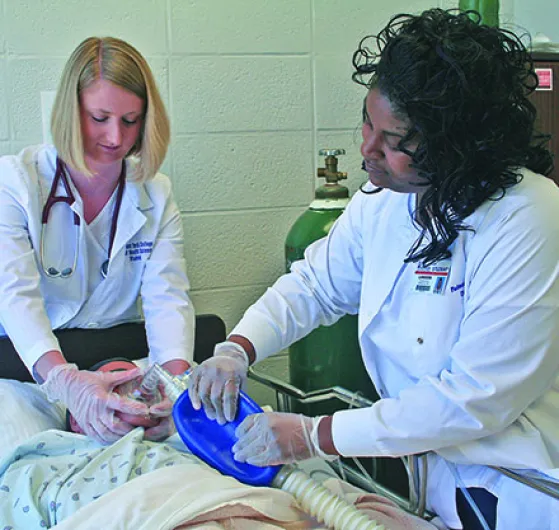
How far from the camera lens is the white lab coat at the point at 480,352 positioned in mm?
1137

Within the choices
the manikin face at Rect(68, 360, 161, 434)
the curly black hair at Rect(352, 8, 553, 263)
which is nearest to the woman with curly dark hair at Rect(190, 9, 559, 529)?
the curly black hair at Rect(352, 8, 553, 263)

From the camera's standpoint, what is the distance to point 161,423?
1552 mm

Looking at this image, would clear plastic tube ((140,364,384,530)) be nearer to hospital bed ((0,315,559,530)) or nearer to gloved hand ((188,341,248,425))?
hospital bed ((0,315,559,530))

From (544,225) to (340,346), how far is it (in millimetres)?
1147

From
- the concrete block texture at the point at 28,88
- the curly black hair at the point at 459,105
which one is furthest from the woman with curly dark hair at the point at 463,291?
the concrete block texture at the point at 28,88

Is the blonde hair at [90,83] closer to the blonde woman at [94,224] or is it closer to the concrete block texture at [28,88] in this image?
the blonde woman at [94,224]

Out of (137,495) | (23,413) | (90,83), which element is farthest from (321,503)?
(90,83)

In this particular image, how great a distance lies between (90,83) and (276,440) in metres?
1.08

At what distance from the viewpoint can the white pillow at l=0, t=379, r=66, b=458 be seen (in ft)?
5.15

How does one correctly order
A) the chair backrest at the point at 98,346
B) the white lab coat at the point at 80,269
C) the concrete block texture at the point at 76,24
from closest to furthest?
the white lab coat at the point at 80,269 → the chair backrest at the point at 98,346 → the concrete block texture at the point at 76,24

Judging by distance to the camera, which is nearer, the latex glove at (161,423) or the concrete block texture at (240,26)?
the latex glove at (161,423)

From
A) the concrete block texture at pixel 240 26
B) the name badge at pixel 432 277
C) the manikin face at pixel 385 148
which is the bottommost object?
the name badge at pixel 432 277

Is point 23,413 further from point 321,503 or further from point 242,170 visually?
point 242,170

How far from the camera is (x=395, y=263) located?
1.40 meters
